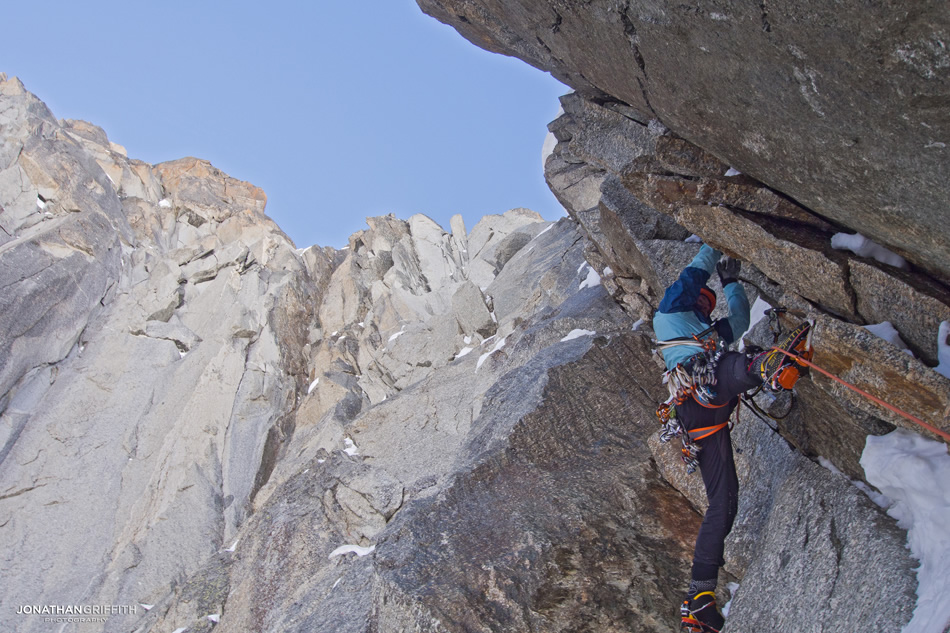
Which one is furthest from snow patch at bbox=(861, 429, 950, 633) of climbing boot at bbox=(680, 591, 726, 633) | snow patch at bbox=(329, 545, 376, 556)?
snow patch at bbox=(329, 545, 376, 556)

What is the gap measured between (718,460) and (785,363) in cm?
150

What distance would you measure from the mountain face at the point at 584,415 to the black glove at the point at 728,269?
0.35 metres

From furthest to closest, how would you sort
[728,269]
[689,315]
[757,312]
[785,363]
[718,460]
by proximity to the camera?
[757,312]
[728,269]
[689,315]
[718,460]
[785,363]

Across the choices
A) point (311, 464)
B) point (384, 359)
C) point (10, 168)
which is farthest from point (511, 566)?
point (10, 168)

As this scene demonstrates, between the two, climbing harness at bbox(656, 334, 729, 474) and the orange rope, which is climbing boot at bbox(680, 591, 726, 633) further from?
the orange rope

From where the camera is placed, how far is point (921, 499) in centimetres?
495

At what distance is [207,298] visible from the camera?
35.2 metres

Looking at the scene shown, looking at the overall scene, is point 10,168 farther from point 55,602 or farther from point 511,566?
point 511,566

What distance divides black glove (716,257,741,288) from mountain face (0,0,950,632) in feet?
1.16

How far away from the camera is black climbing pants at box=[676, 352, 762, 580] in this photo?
250 inches

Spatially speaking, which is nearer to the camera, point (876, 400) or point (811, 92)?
point (811, 92)

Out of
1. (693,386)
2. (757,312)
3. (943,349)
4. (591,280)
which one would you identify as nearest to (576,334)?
(591,280)

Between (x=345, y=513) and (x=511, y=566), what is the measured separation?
17.9 feet

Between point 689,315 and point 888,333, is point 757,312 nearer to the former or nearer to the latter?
point 689,315
